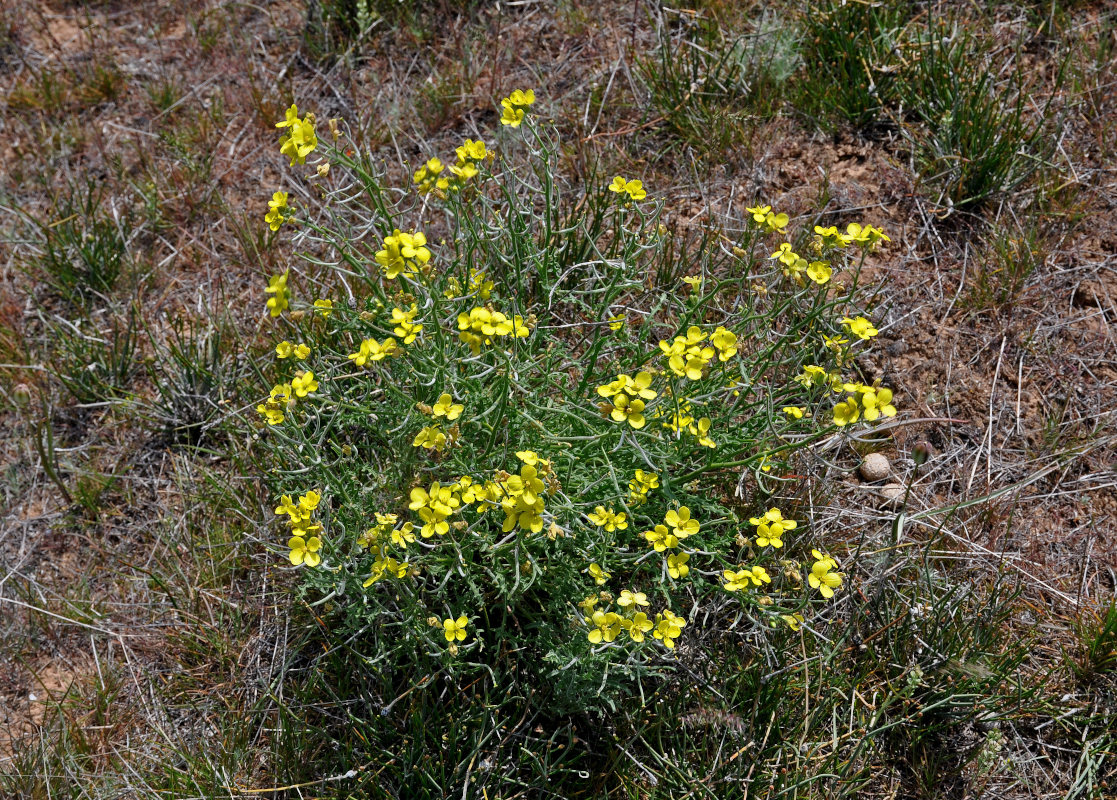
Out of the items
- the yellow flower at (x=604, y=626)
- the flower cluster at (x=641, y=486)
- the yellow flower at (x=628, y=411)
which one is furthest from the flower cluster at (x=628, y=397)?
the yellow flower at (x=604, y=626)

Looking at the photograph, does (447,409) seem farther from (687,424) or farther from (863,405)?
(863,405)

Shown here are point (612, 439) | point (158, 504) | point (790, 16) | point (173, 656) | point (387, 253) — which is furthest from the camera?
point (790, 16)

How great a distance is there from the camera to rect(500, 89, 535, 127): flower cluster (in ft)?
8.36

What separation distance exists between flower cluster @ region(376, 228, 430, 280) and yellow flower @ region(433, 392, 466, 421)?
37cm

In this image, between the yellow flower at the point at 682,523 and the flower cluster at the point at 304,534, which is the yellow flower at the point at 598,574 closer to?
the yellow flower at the point at 682,523

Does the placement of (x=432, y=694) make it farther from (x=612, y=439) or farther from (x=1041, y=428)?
(x=1041, y=428)

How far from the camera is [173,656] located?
117 inches

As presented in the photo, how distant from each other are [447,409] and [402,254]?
1.46ft

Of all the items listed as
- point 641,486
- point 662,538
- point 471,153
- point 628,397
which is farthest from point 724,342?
point 471,153

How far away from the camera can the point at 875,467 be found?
9.90ft

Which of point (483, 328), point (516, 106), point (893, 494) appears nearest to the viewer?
point (483, 328)

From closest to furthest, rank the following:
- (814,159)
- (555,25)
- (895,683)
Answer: (895,683)
(814,159)
(555,25)

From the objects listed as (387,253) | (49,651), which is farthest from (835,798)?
(49,651)

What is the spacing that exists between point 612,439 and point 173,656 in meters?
1.81
